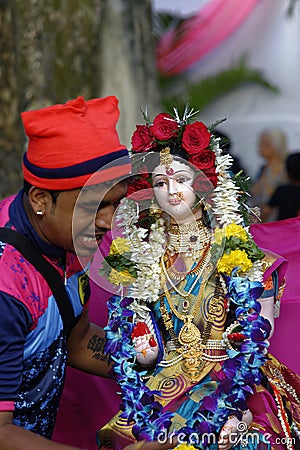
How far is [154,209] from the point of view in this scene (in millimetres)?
3555

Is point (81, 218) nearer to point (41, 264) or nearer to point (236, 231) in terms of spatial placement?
point (41, 264)

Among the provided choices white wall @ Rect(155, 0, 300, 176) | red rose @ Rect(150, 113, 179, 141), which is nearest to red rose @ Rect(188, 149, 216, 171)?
red rose @ Rect(150, 113, 179, 141)

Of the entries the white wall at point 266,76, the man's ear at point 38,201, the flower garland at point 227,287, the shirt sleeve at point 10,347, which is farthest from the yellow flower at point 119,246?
the white wall at point 266,76

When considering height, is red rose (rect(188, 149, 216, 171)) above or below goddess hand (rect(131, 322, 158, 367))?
above

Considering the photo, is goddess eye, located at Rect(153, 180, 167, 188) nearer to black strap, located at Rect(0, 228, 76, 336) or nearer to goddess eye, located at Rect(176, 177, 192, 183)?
goddess eye, located at Rect(176, 177, 192, 183)

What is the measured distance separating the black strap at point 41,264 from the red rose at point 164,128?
732 millimetres

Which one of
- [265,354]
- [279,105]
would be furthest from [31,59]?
[265,354]

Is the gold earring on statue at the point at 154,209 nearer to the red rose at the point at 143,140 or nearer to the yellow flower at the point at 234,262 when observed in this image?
the red rose at the point at 143,140

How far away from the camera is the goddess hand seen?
3.43 metres

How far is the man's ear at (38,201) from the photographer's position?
3.10 meters

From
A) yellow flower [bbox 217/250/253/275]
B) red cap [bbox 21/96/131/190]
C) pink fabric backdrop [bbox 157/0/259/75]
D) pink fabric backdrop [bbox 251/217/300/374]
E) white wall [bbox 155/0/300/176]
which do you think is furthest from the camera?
pink fabric backdrop [bbox 157/0/259/75]

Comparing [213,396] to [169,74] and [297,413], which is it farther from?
[169,74]

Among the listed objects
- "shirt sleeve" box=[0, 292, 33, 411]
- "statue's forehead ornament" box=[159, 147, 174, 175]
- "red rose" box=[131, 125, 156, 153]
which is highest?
"red rose" box=[131, 125, 156, 153]

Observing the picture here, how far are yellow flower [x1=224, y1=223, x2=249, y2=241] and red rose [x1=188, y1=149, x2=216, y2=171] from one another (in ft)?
0.86
